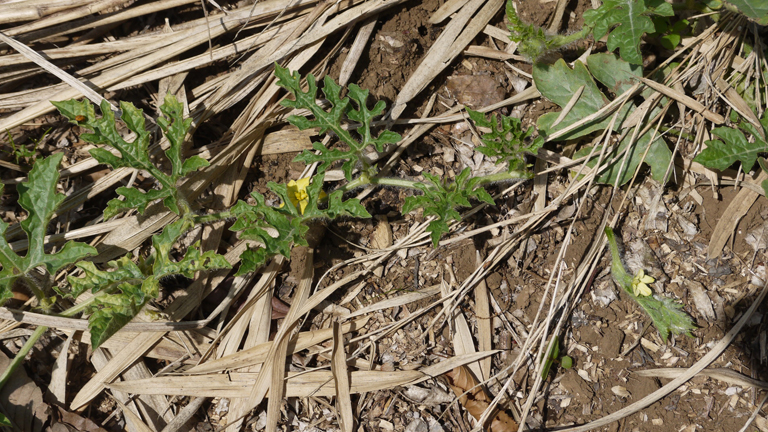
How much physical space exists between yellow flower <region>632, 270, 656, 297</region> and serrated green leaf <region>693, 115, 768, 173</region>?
702mm

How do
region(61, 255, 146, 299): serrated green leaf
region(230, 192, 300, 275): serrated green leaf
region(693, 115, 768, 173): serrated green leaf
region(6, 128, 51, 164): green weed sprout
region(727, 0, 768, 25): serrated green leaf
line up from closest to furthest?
region(727, 0, 768, 25): serrated green leaf
region(230, 192, 300, 275): serrated green leaf
region(61, 255, 146, 299): serrated green leaf
region(693, 115, 768, 173): serrated green leaf
region(6, 128, 51, 164): green weed sprout

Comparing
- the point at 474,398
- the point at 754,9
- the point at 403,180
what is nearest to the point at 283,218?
the point at 403,180

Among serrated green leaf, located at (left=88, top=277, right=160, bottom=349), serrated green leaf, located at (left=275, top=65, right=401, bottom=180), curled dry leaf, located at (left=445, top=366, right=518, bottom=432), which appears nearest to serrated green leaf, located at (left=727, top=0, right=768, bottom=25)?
serrated green leaf, located at (left=275, top=65, right=401, bottom=180)

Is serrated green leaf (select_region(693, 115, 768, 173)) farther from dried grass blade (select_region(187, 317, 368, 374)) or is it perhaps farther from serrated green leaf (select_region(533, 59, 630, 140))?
dried grass blade (select_region(187, 317, 368, 374))

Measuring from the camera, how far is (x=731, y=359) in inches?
130

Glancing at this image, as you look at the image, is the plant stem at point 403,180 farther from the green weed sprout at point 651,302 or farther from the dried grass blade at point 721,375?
the dried grass blade at point 721,375

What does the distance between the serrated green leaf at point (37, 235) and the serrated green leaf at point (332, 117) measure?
1.30m

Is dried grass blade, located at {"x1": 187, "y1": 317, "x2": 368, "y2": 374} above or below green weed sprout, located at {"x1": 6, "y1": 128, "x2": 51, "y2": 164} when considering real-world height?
below

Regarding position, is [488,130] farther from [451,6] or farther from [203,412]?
[203,412]

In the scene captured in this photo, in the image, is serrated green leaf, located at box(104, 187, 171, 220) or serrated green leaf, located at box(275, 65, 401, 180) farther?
serrated green leaf, located at box(275, 65, 401, 180)

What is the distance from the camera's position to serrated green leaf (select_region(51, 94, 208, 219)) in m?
3.11

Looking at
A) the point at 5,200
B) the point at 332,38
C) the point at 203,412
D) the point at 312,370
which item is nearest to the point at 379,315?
the point at 312,370

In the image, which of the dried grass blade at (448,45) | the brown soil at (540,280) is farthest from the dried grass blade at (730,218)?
the dried grass blade at (448,45)

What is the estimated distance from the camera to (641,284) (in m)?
3.30
